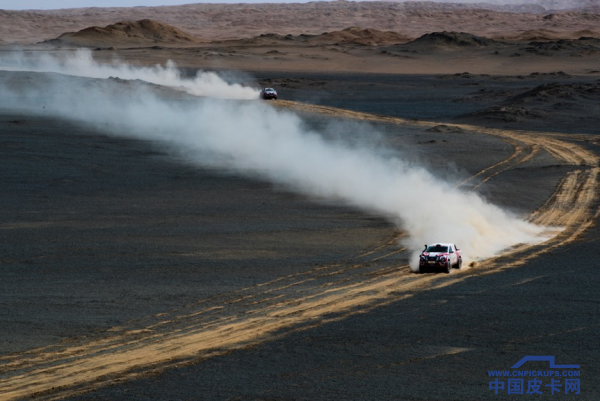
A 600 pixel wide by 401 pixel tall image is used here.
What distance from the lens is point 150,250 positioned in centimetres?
2848

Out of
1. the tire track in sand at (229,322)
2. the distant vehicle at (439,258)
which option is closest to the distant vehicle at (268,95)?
the tire track in sand at (229,322)

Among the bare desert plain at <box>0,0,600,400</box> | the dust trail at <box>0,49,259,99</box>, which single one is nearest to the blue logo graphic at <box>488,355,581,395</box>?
the bare desert plain at <box>0,0,600,400</box>

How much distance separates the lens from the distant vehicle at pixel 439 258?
26812 mm

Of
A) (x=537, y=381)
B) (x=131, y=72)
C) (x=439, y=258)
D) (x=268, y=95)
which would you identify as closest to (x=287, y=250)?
(x=439, y=258)

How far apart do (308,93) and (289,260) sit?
65.6 m

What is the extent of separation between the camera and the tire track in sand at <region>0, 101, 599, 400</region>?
57.9 ft

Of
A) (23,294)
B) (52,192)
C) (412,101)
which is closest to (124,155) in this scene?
(52,192)

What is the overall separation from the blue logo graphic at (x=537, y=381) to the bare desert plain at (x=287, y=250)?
5cm

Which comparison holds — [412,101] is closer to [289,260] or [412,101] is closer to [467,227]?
[467,227]

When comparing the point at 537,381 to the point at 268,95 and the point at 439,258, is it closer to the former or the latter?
the point at 439,258

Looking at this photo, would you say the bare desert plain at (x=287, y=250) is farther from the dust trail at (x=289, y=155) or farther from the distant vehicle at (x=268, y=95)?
the distant vehicle at (x=268, y=95)

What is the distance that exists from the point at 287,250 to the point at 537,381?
12.6 metres

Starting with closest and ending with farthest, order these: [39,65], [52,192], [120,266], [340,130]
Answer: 1. [120,266]
2. [52,192]
3. [340,130]
4. [39,65]

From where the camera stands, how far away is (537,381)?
57.1 ft
